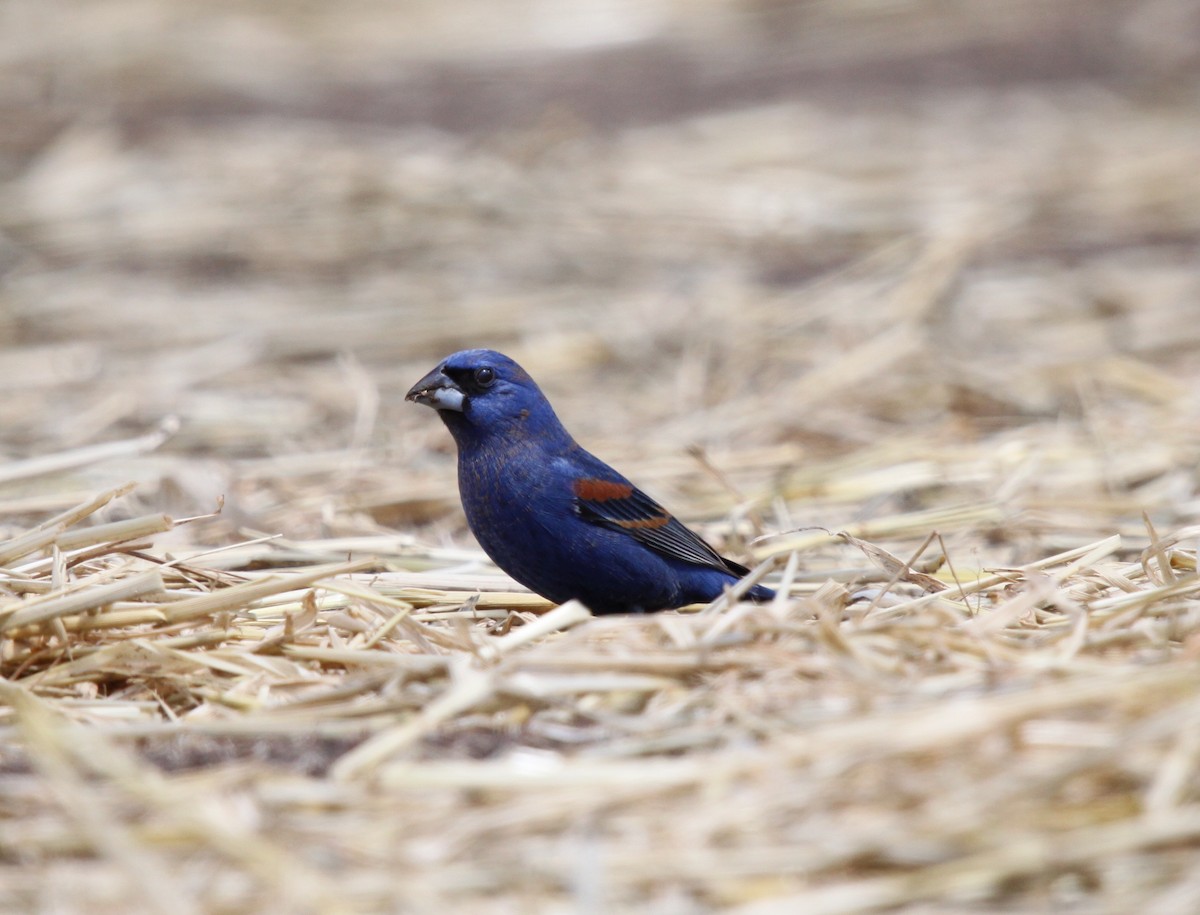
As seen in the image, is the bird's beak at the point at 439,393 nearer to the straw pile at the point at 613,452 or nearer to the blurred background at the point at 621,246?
the straw pile at the point at 613,452

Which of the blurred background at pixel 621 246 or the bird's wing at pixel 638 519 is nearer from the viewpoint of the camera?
the bird's wing at pixel 638 519

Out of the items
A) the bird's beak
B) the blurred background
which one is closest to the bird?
the bird's beak

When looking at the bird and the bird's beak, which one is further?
the bird's beak

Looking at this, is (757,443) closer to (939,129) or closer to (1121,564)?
(1121,564)

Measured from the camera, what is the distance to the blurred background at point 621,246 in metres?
5.54

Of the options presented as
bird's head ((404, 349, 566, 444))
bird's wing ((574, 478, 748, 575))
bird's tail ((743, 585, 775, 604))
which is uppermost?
bird's head ((404, 349, 566, 444))

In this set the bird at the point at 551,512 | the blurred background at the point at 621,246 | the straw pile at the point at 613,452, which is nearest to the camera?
the straw pile at the point at 613,452

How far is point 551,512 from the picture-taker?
12.4 feet

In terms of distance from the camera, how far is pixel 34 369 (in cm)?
668

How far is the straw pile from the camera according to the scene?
7.59ft

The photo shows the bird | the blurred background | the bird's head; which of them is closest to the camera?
the bird

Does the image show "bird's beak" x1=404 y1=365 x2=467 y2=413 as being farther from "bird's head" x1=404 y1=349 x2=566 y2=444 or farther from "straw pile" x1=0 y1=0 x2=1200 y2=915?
"straw pile" x1=0 y1=0 x2=1200 y2=915

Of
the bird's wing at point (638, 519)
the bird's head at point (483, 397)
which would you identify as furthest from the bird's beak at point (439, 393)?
the bird's wing at point (638, 519)

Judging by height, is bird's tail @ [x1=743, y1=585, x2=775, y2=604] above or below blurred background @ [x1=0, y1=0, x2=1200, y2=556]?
below
